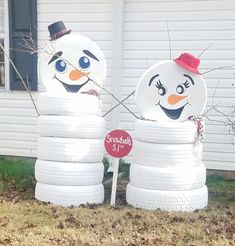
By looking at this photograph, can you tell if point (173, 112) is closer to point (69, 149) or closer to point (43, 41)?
point (69, 149)

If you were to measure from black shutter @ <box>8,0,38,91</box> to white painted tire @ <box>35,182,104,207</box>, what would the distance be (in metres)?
3.09

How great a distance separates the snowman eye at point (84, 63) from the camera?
7113mm

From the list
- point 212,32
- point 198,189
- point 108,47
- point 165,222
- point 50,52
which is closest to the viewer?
point 165,222

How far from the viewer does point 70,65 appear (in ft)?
23.1

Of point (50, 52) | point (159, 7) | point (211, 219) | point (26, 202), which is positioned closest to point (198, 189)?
point (211, 219)

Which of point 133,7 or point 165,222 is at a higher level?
point 133,7

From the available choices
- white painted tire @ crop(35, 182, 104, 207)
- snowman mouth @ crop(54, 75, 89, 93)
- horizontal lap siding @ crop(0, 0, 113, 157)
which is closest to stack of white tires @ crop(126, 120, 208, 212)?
white painted tire @ crop(35, 182, 104, 207)

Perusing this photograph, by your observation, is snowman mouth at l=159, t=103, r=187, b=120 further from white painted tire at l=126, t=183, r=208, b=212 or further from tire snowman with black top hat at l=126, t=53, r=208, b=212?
white painted tire at l=126, t=183, r=208, b=212

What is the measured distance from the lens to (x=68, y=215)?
6.09 meters

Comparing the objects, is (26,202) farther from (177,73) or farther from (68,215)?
(177,73)

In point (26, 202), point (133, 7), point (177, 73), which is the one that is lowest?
point (26, 202)

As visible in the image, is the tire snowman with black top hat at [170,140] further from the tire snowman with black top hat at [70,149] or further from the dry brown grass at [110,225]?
the tire snowman with black top hat at [70,149]

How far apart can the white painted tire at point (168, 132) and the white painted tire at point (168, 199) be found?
23.4 inches

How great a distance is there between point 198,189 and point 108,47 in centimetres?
337
